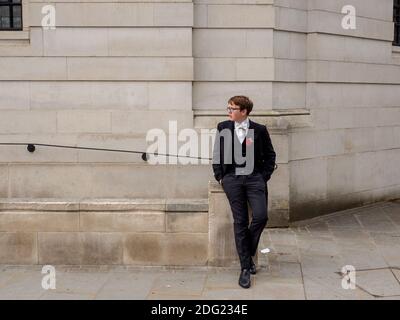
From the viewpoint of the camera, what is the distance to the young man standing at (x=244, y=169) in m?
6.61

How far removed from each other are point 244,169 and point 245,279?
3.90 ft

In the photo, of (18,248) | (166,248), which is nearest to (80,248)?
(18,248)

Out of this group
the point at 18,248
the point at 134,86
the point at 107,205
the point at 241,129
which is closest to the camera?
the point at 241,129

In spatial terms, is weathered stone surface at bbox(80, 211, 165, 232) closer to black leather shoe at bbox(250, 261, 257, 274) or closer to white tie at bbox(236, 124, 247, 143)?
black leather shoe at bbox(250, 261, 257, 274)

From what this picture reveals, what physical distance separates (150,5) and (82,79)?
5.10ft

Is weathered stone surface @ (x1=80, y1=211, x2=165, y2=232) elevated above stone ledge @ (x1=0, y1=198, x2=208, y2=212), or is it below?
below

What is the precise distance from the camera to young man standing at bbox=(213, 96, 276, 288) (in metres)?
6.61

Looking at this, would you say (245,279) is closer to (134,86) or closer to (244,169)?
(244,169)

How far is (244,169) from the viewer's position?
21.8ft

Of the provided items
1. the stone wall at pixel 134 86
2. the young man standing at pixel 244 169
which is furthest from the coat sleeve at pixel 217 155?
the stone wall at pixel 134 86

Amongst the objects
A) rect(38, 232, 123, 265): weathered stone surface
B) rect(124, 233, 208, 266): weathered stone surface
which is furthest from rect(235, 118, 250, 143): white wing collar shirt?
rect(38, 232, 123, 265): weathered stone surface

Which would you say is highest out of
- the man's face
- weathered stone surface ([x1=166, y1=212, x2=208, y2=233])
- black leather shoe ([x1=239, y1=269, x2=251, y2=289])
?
the man's face

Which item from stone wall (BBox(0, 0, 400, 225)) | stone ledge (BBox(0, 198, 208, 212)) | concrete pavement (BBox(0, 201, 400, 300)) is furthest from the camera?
stone wall (BBox(0, 0, 400, 225))
